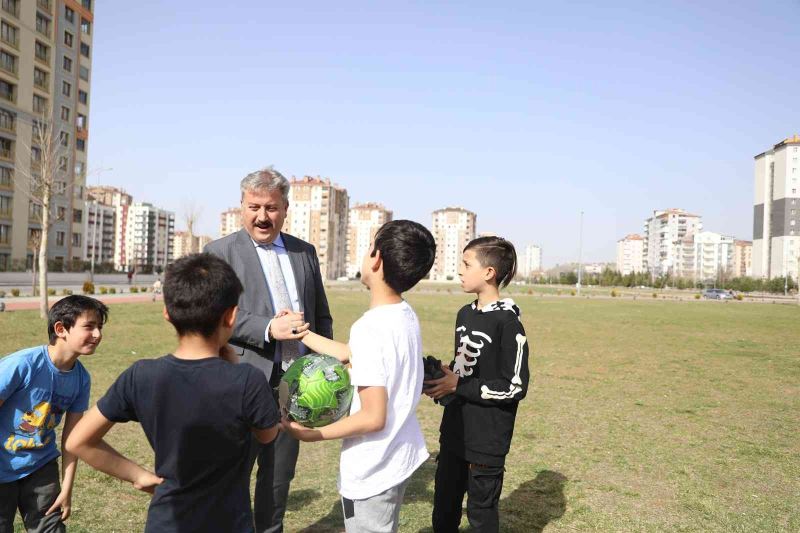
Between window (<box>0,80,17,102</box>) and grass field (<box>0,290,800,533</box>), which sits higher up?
window (<box>0,80,17,102</box>)

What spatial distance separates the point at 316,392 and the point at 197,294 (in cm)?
83

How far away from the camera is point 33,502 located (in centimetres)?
312

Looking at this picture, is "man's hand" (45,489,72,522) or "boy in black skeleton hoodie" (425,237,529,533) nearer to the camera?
"man's hand" (45,489,72,522)

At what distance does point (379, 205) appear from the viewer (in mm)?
179250

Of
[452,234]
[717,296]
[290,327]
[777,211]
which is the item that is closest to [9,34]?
[290,327]

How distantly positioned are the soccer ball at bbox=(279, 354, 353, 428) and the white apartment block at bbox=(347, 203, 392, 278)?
16650 cm

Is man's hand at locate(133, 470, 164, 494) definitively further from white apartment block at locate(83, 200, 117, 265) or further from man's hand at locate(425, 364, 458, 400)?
white apartment block at locate(83, 200, 117, 265)

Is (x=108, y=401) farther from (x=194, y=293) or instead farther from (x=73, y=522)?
(x=73, y=522)

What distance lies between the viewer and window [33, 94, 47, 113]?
54500 mm

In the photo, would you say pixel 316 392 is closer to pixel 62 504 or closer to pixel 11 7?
pixel 62 504

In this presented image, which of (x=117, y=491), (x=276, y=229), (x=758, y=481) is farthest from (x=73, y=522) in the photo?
(x=758, y=481)

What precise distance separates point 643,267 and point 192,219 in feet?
518

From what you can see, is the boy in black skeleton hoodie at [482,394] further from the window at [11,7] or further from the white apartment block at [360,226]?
the white apartment block at [360,226]

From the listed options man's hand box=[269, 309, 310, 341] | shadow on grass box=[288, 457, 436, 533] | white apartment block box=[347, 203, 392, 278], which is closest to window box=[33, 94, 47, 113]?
shadow on grass box=[288, 457, 436, 533]
